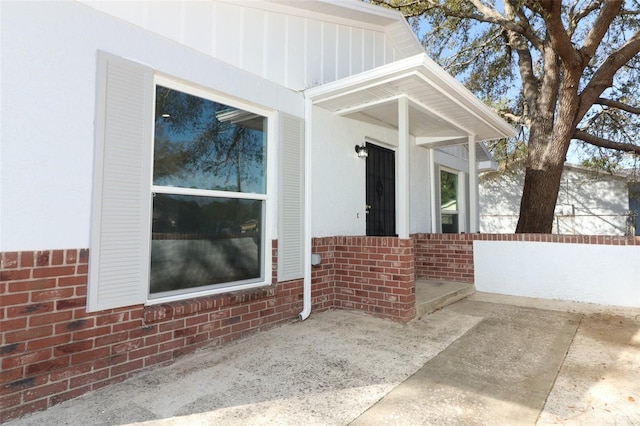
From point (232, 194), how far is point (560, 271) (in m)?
5.00

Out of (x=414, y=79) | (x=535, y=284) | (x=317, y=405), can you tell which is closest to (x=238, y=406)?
(x=317, y=405)

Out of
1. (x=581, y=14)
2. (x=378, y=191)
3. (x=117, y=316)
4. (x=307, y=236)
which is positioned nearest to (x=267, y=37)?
(x=307, y=236)

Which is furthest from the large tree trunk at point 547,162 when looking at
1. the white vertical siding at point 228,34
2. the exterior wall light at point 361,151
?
the white vertical siding at point 228,34

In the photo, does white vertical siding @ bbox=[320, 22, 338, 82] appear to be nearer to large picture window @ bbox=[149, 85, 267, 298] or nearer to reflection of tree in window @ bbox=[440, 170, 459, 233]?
large picture window @ bbox=[149, 85, 267, 298]

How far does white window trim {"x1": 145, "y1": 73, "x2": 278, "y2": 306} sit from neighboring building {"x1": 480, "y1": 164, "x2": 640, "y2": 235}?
12502 millimetres

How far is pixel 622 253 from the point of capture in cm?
504

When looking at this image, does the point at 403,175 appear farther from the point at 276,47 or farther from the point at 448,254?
the point at 448,254

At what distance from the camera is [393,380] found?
279 cm

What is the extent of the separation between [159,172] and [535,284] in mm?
5644

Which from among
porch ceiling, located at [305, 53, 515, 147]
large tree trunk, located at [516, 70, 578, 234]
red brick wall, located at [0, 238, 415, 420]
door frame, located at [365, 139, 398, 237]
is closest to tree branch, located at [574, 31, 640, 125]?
large tree trunk, located at [516, 70, 578, 234]

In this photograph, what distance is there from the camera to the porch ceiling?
397 cm

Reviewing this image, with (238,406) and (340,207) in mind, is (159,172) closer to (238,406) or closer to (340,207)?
(238,406)

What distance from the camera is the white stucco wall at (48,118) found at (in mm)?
2342

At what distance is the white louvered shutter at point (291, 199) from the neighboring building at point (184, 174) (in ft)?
0.07
